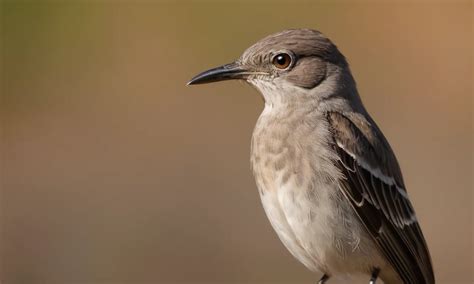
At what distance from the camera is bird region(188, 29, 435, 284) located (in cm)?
777

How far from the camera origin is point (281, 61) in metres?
8.44

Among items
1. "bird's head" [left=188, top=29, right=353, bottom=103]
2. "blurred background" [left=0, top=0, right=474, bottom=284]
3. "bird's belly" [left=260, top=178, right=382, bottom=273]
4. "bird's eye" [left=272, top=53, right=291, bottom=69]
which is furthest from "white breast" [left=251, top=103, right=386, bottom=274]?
"blurred background" [left=0, top=0, right=474, bottom=284]

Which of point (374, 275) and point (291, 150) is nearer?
point (291, 150)

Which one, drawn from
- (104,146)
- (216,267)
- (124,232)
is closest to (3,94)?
(104,146)

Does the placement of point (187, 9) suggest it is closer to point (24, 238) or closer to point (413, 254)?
point (24, 238)

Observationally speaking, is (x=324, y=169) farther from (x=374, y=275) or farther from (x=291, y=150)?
(x=374, y=275)

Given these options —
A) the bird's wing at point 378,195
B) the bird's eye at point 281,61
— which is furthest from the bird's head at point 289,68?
the bird's wing at point 378,195

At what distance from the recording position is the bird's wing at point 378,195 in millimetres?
7949

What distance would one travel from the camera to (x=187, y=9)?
59.8 ft

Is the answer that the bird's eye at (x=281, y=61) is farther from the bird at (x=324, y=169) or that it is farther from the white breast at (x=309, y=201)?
the white breast at (x=309, y=201)

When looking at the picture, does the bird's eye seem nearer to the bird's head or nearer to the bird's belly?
the bird's head

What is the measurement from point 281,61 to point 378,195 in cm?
125

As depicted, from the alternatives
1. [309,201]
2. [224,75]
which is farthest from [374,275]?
[224,75]

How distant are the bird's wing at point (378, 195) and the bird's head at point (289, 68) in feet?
1.17
